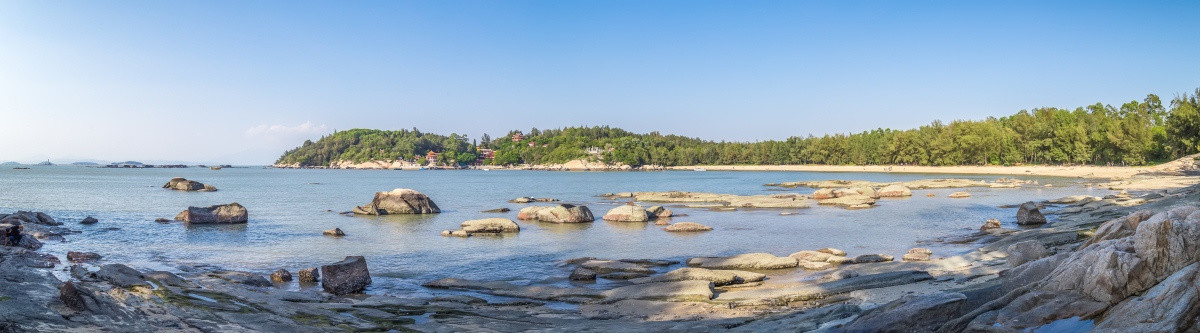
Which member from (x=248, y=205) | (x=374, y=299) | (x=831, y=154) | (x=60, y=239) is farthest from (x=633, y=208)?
(x=831, y=154)

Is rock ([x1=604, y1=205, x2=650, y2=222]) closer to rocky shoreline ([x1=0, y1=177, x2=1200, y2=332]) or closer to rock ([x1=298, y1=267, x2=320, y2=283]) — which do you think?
rocky shoreline ([x1=0, y1=177, x2=1200, y2=332])

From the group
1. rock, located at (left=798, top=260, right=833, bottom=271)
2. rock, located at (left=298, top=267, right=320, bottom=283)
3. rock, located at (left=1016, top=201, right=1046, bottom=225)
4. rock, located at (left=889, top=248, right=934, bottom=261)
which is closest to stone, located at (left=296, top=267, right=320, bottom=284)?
rock, located at (left=298, top=267, right=320, bottom=283)

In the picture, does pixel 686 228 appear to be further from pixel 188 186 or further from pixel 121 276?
pixel 188 186

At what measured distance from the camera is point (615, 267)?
66.3 ft

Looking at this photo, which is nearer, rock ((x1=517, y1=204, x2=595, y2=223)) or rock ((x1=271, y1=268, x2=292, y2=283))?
rock ((x1=271, y1=268, x2=292, y2=283))

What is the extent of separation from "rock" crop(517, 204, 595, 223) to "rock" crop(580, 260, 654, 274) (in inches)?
647

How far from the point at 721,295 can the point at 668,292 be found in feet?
4.52

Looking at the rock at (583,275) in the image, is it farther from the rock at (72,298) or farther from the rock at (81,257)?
the rock at (81,257)

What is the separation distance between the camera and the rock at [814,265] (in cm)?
1997

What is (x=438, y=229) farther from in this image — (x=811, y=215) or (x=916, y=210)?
(x=916, y=210)

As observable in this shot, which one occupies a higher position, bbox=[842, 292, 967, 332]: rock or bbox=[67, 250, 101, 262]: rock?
bbox=[842, 292, 967, 332]: rock

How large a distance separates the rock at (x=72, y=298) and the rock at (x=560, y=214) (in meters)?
27.8

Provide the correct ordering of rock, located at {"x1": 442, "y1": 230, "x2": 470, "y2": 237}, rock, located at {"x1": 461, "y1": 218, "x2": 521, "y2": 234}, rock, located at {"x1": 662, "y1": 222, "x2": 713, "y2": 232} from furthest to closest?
rock, located at {"x1": 662, "y1": 222, "x2": 713, "y2": 232}, rock, located at {"x1": 461, "y1": 218, "x2": 521, "y2": 234}, rock, located at {"x1": 442, "y1": 230, "x2": 470, "y2": 237}

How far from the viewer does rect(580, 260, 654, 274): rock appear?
19.9 m
